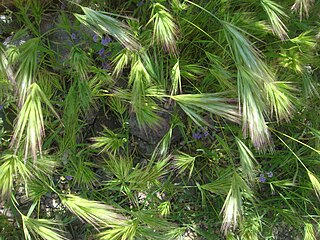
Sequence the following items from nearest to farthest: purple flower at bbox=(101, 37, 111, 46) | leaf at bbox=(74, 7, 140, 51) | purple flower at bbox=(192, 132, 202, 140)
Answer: leaf at bbox=(74, 7, 140, 51) → purple flower at bbox=(101, 37, 111, 46) → purple flower at bbox=(192, 132, 202, 140)

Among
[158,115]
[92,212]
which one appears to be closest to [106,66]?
[158,115]

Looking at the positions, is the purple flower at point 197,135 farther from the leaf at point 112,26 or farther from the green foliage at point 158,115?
the leaf at point 112,26

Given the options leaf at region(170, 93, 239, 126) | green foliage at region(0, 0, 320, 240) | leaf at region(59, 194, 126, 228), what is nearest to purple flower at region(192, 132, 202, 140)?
green foliage at region(0, 0, 320, 240)

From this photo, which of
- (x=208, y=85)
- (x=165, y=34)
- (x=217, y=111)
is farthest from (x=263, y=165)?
(x=165, y=34)

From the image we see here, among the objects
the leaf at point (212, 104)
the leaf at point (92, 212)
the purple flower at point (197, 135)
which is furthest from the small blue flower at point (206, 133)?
the leaf at point (92, 212)

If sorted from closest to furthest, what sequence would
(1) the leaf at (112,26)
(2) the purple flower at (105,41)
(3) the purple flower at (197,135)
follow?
(1) the leaf at (112,26)
(2) the purple flower at (105,41)
(3) the purple flower at (197,135)

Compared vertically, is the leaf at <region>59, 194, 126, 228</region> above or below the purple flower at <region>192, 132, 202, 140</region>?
above

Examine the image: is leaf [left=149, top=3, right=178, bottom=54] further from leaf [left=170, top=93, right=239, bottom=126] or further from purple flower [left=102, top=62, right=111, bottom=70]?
purple flower [left=102, top=62, right=111, bottom=70]

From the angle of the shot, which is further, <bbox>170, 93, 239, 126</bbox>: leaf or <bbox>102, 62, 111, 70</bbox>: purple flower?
<bbox>102, 62, 111, 70</bbox>: purple flower

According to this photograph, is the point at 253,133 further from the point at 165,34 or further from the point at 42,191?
the point at 42,191

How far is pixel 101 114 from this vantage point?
1.50 meters

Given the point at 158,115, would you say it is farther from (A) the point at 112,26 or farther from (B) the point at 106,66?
(A) the point at 112,26

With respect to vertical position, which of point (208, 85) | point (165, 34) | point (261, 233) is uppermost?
point (165, 34)

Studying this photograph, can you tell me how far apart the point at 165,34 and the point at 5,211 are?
0.76m
